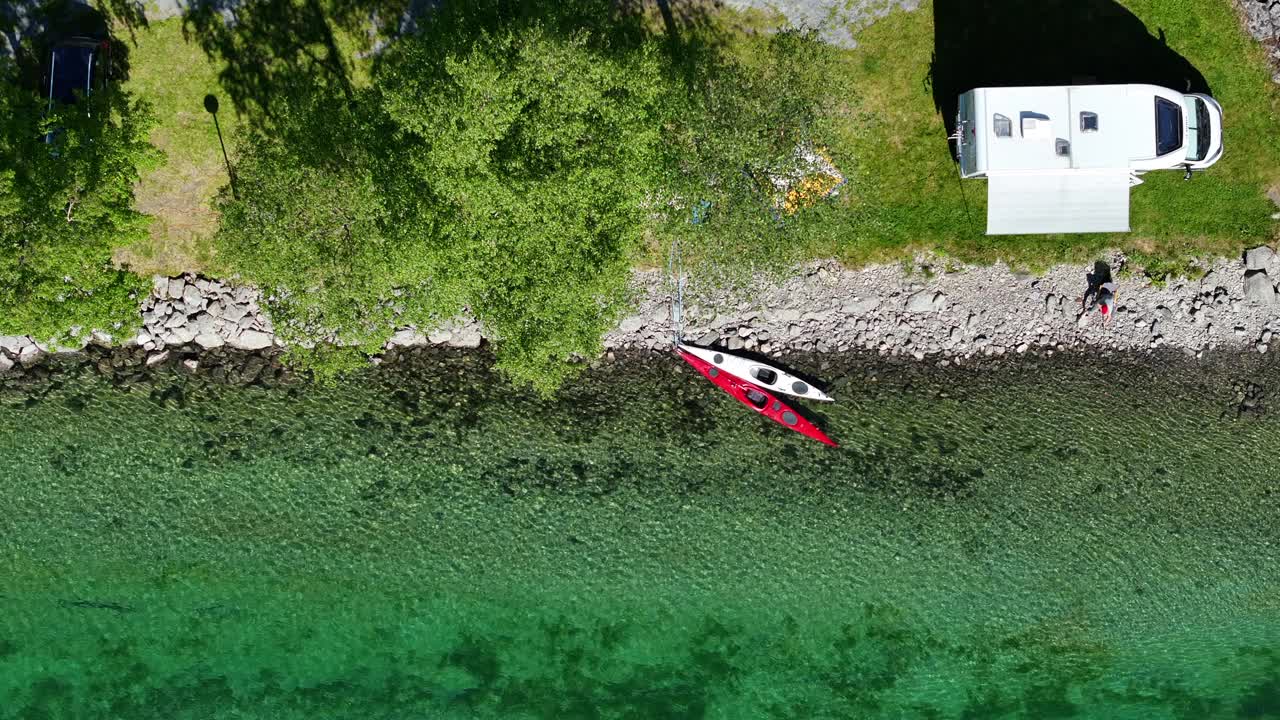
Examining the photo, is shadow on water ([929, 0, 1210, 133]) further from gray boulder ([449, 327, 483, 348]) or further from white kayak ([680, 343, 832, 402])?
gray boulder ([449, 327, 483, 348])

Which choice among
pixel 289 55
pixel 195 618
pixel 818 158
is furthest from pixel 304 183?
pixel 195 618

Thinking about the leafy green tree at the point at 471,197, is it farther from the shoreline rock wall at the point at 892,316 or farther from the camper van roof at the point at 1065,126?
the camper van roof at the point at 1065,126

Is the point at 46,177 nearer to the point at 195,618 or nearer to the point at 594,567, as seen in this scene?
the point at 195,618

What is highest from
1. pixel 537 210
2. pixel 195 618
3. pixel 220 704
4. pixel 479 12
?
pixel 479 12

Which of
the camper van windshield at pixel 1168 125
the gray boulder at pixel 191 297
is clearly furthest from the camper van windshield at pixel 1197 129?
the gray boulder at pixel 191 297

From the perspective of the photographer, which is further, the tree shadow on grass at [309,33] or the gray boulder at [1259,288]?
the gray boulder at [1259,288]

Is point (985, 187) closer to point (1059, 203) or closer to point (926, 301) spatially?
point (1059, 203)

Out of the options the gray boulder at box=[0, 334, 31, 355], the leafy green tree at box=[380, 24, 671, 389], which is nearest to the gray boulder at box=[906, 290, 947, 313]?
the leafy green tree at box=[380, 24, 671, 389]
